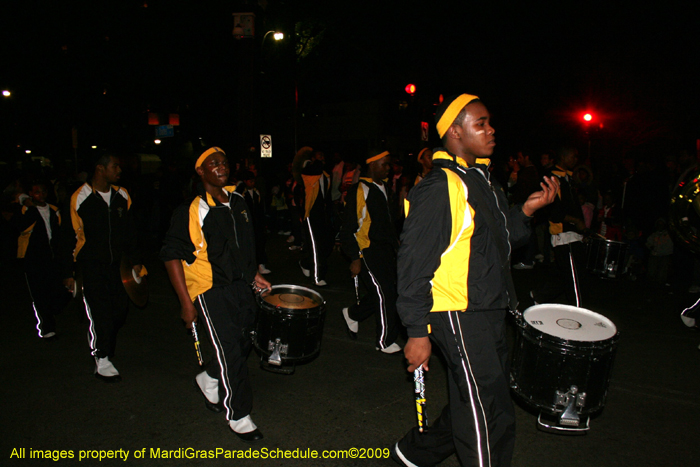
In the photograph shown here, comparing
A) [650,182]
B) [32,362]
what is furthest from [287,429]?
[650,182]

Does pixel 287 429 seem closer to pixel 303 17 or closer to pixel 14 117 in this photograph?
pixel 303 17

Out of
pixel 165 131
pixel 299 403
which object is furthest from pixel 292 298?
pixel 165 131

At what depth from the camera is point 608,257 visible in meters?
6.29

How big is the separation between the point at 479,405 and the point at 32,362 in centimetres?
484

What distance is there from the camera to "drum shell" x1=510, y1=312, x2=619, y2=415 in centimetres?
283

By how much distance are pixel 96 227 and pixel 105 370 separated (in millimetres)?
1353

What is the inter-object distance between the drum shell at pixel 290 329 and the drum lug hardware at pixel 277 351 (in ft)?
0.06

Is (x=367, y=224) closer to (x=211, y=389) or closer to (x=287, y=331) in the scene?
(x=287, y=331)

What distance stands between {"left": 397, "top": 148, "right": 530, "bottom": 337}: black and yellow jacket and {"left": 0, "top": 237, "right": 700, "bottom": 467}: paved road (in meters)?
1.56

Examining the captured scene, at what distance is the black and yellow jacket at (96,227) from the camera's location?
15.6ft

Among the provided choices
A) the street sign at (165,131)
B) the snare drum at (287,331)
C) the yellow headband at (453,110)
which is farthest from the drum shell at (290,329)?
the street sign at (165,131)

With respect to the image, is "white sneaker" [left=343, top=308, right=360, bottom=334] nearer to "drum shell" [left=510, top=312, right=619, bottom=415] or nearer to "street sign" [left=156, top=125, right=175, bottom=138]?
"drum shell" [left=510, top=312, right=619, bottom=415]

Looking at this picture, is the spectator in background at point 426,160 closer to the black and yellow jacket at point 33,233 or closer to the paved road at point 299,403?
the paved road at point 299,403

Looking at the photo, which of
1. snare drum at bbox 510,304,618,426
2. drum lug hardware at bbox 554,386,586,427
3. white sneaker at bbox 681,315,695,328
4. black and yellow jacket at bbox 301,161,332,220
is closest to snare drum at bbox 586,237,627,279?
white sneaker at bbox 681,315,695,328
